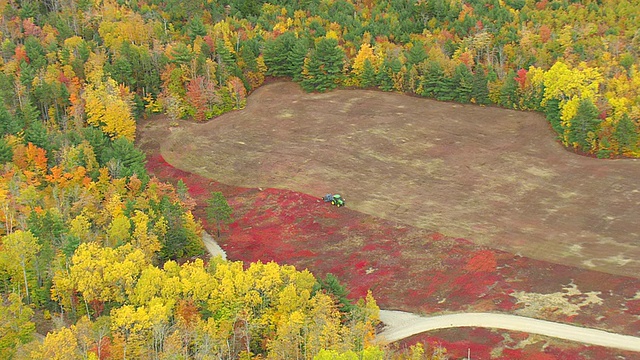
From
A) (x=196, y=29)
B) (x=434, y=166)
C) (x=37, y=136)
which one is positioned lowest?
(x=434, y=166)

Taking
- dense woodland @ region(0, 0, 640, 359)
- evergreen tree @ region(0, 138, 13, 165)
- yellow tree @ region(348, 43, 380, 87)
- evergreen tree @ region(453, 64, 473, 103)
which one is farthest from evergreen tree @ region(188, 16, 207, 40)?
evergreen tree @ region(0, 138, 13, 165)

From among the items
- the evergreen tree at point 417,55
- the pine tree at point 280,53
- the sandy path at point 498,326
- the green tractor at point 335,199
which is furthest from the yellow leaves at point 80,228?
the evergreen tree at point 417,55

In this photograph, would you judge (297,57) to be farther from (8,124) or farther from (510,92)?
(8,124)

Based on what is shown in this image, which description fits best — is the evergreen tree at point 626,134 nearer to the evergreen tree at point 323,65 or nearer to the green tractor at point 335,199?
the green tractor at point 335,199

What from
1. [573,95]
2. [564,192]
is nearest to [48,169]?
[564,192]

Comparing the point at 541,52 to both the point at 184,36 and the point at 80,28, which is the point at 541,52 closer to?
the point at 184,36

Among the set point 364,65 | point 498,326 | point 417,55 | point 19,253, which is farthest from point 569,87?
point 19,253

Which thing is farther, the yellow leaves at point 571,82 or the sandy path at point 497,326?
the yellow leaves at point 571,82
